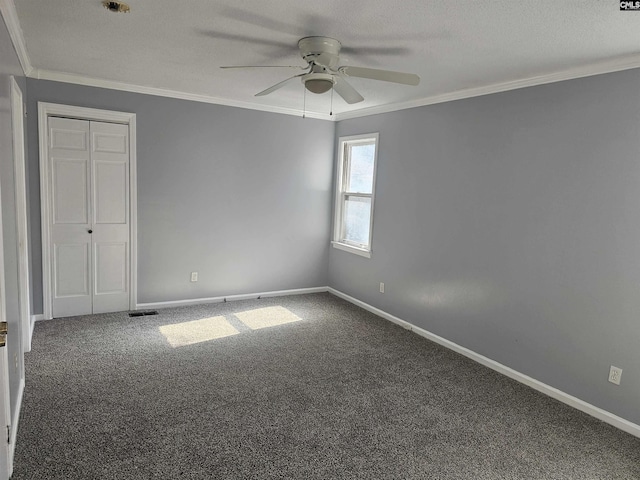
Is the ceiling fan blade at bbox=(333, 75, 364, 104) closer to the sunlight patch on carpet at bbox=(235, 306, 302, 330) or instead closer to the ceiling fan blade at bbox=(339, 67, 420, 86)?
the ceiling fan blade at bbox=(339, 67, 420, 86)

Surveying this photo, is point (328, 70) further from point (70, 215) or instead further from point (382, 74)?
point (70, 215)

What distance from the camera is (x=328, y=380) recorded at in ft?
10.7

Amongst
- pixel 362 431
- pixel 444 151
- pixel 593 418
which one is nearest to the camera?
pixel 362 431

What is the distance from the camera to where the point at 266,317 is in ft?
15.3

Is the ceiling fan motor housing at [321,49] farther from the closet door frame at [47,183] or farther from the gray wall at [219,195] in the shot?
the closet door frame at [47,183]

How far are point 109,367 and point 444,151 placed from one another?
3.45 metres

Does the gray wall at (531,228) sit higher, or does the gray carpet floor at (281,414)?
the gray wall at (531,228)

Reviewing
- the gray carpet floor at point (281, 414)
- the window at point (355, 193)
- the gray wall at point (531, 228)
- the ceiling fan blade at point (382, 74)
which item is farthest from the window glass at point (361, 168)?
the ceiling fan blade at point (382, 74)

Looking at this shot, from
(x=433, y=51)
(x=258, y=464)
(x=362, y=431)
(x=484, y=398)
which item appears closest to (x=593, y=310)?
(x=484, y=398)

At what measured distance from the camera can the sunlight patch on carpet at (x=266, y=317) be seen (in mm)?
4434

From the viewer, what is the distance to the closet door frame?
3957 mm

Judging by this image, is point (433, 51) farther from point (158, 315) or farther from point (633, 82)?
point (158, 315)

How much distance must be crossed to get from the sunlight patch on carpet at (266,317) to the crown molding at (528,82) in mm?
2501

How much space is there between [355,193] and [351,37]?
2878 millimetres
